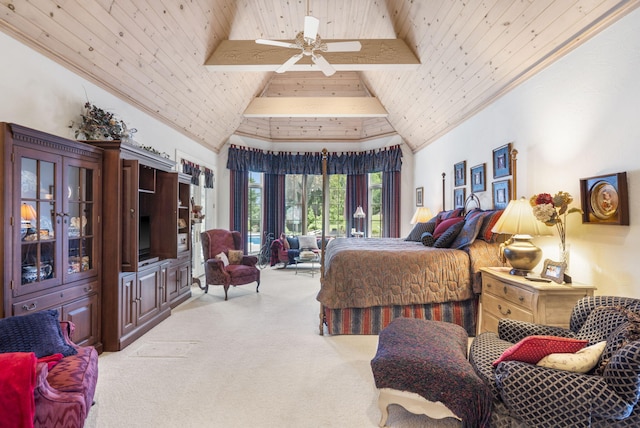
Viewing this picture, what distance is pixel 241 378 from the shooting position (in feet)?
7.91

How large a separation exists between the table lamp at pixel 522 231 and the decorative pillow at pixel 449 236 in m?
0.81

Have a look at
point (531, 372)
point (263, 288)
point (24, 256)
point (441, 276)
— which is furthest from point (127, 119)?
point (531, 372)

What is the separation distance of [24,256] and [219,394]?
1636 millimetres

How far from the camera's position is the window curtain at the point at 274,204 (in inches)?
299

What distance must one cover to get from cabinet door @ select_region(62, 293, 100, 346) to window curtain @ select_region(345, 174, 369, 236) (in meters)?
5.56

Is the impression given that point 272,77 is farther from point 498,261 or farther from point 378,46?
point 498,261

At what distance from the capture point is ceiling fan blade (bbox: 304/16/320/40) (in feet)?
8.44

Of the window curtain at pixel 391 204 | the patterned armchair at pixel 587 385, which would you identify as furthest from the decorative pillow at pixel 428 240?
the window curtain at pixel 391 204

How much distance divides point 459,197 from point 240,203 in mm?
4625

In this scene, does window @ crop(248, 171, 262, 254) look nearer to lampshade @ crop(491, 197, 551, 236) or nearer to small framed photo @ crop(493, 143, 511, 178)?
small framed photo @ crop(493, 143, 511, 178)

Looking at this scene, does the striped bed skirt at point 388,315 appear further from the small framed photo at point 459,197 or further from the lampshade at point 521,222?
the small framed photo at point 459,197

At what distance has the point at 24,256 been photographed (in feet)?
7.07

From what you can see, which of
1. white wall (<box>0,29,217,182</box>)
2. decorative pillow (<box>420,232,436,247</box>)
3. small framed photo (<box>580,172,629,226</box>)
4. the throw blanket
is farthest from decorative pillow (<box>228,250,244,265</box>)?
small framed photo (<box>580,172,629,226</box>)

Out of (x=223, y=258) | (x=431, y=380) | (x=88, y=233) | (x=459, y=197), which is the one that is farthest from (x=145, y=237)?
(x=459, y=197)
